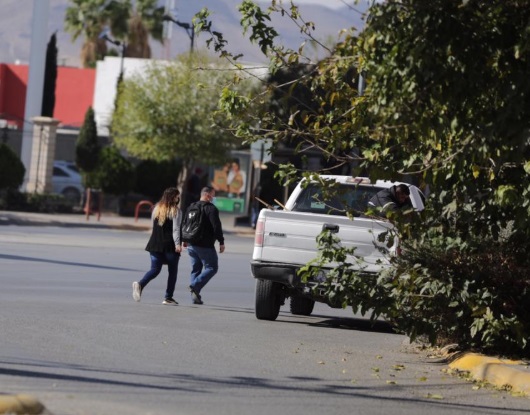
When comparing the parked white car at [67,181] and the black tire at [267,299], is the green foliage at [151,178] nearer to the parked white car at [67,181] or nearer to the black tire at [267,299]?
the parked white car at [67,181]

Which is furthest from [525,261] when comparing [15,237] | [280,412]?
[15,237]

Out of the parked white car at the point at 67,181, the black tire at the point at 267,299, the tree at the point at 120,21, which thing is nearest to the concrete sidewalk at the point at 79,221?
the parked white car at the point at 67,181

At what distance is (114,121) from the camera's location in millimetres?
50938

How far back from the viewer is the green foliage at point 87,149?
46344mm

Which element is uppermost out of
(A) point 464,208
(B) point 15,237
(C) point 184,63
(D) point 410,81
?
(C) point 184,63

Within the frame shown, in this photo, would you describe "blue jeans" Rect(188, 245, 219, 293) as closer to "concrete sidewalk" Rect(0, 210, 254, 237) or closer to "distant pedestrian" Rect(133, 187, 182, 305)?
"distant pedestrian" Rect(133, 187, 182, 305)

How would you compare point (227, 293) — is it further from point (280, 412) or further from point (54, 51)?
point (54, 51)

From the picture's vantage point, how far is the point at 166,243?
1734 cm

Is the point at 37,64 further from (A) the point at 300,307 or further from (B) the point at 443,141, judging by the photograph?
(B) the point at 443,141

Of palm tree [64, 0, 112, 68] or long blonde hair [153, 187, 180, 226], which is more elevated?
palm tree [64, 0, 112, 68]

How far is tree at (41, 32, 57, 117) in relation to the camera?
58812mm

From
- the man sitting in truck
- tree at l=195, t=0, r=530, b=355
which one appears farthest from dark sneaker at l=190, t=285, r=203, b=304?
tree at l=195, t=0, r=530, b=355

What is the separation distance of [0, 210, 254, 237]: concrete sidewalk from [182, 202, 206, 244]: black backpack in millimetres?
20211

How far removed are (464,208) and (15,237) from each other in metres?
20.0
